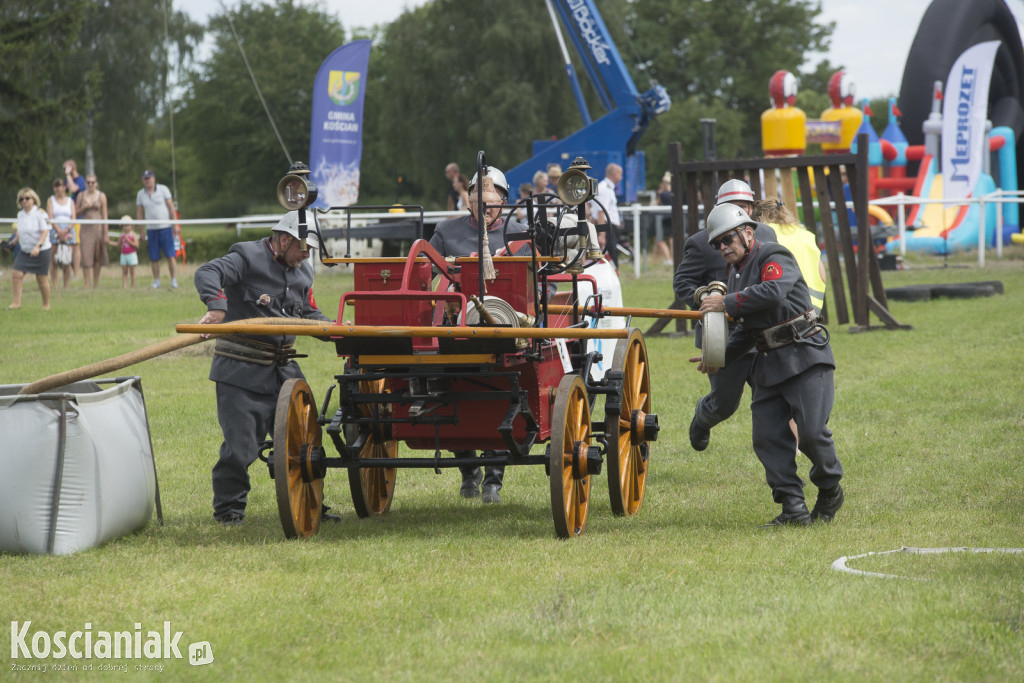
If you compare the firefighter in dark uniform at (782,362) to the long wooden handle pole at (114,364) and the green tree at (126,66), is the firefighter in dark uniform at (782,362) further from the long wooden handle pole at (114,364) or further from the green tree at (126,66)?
the green tree at (126,66)

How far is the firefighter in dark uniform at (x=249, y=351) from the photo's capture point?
22.1 feet

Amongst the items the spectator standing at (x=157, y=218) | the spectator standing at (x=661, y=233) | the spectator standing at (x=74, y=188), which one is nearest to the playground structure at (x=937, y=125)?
the spectator standing at (x=661, y=233)

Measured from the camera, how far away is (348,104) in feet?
79.3

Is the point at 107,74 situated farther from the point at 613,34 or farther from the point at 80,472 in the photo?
the point at 80,472

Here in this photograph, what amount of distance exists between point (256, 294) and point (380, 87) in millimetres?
55062

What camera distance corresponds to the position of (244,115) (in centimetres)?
6344

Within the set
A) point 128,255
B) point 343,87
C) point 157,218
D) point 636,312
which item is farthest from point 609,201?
point 636,312

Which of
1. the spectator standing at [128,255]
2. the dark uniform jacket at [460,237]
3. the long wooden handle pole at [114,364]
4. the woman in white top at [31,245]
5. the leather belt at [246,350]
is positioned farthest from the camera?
the spectator standing at [128,255]

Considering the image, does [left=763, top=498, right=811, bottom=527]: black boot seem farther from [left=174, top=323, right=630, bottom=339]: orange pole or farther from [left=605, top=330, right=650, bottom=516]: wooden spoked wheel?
[left=174, top=323, right=630, bottom=339]: orange pole

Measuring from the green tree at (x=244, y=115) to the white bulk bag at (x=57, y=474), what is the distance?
57631mm

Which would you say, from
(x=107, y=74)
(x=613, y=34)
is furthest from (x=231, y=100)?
→ (x=613, y=34)

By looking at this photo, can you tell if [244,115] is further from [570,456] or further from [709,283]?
[570,456]

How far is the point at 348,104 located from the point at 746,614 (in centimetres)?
2065

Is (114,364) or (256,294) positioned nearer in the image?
(114,364)
